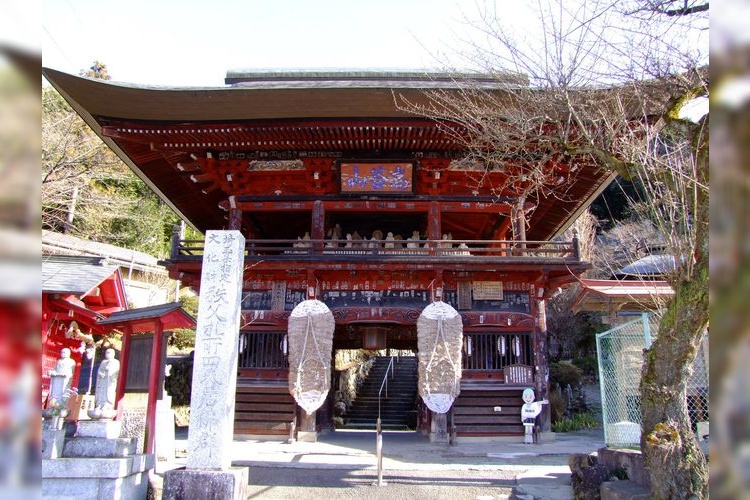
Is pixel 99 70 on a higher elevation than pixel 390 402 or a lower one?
higher

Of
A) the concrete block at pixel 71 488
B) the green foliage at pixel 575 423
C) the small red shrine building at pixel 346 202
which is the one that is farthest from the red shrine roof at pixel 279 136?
the concrete block at pixel 71 488

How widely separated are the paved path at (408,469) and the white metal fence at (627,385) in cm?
109

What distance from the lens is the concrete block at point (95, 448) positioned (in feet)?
21.3

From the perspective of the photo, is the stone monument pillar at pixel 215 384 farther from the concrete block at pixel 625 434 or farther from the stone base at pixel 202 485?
the concrete block at pixel 625 434

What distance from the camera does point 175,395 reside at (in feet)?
56.5

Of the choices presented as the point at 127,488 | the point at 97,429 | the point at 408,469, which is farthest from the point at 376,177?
the point at 127,488

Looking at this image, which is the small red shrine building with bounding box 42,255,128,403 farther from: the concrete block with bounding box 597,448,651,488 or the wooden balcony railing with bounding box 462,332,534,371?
the concrete block with bounding box 597,448,651,488

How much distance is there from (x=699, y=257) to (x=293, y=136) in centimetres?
896

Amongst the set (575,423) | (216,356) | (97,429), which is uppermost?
(216,356)

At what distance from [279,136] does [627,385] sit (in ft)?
28.1

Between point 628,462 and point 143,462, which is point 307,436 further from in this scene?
point 628,462

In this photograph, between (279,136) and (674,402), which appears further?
(279,136)

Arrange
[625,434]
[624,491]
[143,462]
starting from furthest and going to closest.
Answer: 1. [625,434]
2. [143,462]
3. [624,491]

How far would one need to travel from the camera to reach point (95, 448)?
21.4 feet
